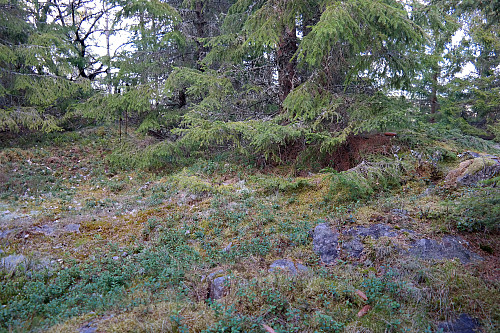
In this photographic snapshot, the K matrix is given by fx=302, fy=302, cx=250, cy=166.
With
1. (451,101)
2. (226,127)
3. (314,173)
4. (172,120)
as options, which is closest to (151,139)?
(172,120)

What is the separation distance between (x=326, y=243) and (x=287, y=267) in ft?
3.07

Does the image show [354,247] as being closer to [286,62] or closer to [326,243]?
[326,243]

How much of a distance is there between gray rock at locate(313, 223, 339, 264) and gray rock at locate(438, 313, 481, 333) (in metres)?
1.72

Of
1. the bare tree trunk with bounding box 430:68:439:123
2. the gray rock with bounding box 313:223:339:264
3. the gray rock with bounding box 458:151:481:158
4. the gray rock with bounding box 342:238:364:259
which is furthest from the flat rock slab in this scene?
the bare tree trunk with bounding box 430:68:439:123

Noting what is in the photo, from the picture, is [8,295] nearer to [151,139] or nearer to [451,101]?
[151,139]

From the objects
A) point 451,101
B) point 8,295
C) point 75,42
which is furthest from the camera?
point 75,42

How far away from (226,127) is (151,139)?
4314 mm

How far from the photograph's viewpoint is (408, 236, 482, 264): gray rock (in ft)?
14.4

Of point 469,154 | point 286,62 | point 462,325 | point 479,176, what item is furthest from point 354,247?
point 286,62

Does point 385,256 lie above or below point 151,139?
below

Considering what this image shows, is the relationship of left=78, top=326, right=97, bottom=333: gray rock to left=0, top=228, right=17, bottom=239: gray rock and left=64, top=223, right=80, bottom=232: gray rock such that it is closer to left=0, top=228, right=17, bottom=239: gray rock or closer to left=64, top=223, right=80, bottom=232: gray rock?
left=64, top=223, right=80, bottom=232: gray rock

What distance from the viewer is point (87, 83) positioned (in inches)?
545

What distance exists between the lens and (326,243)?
203 inches

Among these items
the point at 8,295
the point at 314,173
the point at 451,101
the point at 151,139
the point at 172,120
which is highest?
the point at 451,101
